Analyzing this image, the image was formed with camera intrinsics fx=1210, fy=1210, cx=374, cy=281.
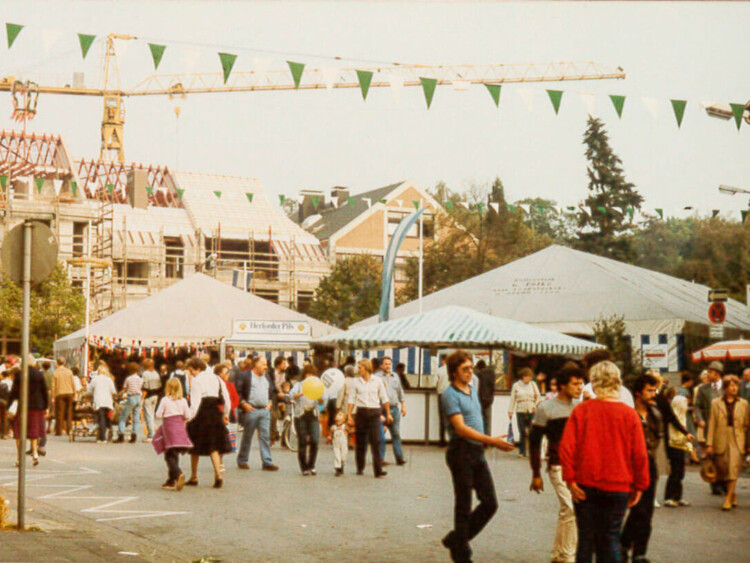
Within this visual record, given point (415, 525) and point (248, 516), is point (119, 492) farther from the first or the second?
point (415, 525)

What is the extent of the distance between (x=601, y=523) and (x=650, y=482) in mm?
2045

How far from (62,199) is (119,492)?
55607 mm

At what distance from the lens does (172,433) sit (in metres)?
14.6

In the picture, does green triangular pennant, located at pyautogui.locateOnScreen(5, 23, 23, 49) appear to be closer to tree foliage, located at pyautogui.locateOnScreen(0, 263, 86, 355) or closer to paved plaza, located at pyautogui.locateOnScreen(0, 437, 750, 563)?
paved plaza, located at pyautogui.locateOnScreen(0, 437, 750, 563)

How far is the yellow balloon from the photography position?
17000mm

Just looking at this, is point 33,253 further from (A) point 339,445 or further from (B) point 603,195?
(B) point 603,195

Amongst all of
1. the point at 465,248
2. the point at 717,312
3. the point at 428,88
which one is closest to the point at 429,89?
the point at 428,88

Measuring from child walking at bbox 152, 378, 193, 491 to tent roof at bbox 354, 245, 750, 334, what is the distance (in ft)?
60.8

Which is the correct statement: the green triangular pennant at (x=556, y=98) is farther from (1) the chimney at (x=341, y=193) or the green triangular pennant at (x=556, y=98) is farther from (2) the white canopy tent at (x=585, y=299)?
(1) the chimney at (x=341, y=193)

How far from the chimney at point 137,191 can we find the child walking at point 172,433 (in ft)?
198

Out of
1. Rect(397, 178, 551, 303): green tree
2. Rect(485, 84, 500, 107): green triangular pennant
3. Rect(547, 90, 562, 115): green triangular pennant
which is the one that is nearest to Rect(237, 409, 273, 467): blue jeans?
Rect(485, 84, 500, 107): green triangular pennant

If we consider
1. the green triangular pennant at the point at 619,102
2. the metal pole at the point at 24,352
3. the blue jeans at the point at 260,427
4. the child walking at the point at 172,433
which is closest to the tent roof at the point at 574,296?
the green triangular pennant at the point at 619,102

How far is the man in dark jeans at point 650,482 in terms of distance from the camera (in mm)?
8555

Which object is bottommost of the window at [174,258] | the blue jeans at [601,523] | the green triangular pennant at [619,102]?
the blue jeans at [601,523]
